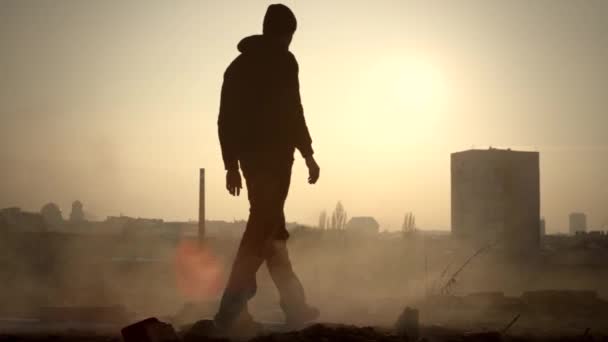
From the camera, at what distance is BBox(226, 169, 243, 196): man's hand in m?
6.50

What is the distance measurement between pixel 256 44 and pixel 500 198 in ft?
178

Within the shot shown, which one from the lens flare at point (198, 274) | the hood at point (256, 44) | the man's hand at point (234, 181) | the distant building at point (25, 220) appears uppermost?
the hood at point (256, 44)

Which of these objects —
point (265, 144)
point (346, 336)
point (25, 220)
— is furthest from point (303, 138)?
point (25, 220)

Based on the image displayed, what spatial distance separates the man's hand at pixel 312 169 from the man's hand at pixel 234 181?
0.60 m

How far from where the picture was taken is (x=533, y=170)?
60406 millimetres

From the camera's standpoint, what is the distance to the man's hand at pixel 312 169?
22.0ft

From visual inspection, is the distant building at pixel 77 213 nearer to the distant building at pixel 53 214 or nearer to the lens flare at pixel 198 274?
the distant building at pixel 53 214

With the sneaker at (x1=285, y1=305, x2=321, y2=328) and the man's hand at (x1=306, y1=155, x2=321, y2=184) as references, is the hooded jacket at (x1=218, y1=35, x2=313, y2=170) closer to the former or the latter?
the man's hand at (x1=306, y1=155, x2=321, y2=184)

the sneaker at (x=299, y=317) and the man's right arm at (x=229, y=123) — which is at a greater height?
the man's right arm at (x=229, y=123)

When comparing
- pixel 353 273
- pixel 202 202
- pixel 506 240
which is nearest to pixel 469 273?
pixel 353 273

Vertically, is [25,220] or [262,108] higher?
[262,108]

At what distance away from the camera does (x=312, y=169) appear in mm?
6695

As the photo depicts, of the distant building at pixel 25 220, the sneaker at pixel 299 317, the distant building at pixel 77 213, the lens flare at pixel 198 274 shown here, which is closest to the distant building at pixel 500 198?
the lens flare at pixel 198 274

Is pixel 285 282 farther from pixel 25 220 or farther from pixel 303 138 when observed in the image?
pixel 25 220
